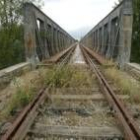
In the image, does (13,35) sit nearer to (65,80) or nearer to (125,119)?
(65,80)

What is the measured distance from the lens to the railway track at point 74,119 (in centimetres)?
385

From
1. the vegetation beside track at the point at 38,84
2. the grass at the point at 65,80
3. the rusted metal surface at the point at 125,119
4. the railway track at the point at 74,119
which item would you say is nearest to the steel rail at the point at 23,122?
the railway track at the point at 74,119

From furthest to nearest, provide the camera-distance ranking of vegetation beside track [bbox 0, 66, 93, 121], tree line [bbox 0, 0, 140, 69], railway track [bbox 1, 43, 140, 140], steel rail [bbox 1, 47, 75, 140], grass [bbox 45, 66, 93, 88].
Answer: tree line [bbox 0, 0, 140, 69], grass [bbox 45, 66, 93, 88], vegetation beside track [bbox 0, 66, 93, 121], railway track [bbox 1, 43, 140, 140], steel rail [bbox 1, 47, 75, 140]

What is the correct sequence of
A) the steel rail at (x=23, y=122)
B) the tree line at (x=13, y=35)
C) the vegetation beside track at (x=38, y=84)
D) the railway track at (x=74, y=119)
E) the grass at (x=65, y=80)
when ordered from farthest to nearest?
the tree line at (x=13, y=35) → the grass at (x=65, y=80) → the vegetation beside track at (x=38, y=84) → the railway track at (x=74, y=119) → the steel rail at (x=23, y=122)

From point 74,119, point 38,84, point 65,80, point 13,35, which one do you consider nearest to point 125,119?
point 74,119

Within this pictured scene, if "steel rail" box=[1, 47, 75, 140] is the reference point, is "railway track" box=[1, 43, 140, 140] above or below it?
below

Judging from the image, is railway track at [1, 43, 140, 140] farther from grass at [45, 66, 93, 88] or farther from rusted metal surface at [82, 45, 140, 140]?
grass at [45, 66, 93, 88]

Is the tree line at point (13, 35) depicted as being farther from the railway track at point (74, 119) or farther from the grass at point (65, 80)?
the railway track at point (74, 119)

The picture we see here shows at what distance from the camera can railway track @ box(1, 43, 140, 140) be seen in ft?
12.6

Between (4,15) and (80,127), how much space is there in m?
18.5

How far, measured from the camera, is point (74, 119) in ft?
15.0

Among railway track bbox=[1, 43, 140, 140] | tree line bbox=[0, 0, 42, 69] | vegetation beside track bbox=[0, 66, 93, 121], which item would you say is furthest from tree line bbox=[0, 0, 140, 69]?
railway track bbox=[1, 43, 140, 140]

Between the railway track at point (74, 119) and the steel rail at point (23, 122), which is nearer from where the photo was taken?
the steel rail at point (23, 122)

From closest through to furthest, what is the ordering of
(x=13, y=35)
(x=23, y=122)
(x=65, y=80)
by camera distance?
(x=23, y=122) → (x=65, y=80) → (x=13, y=35)
